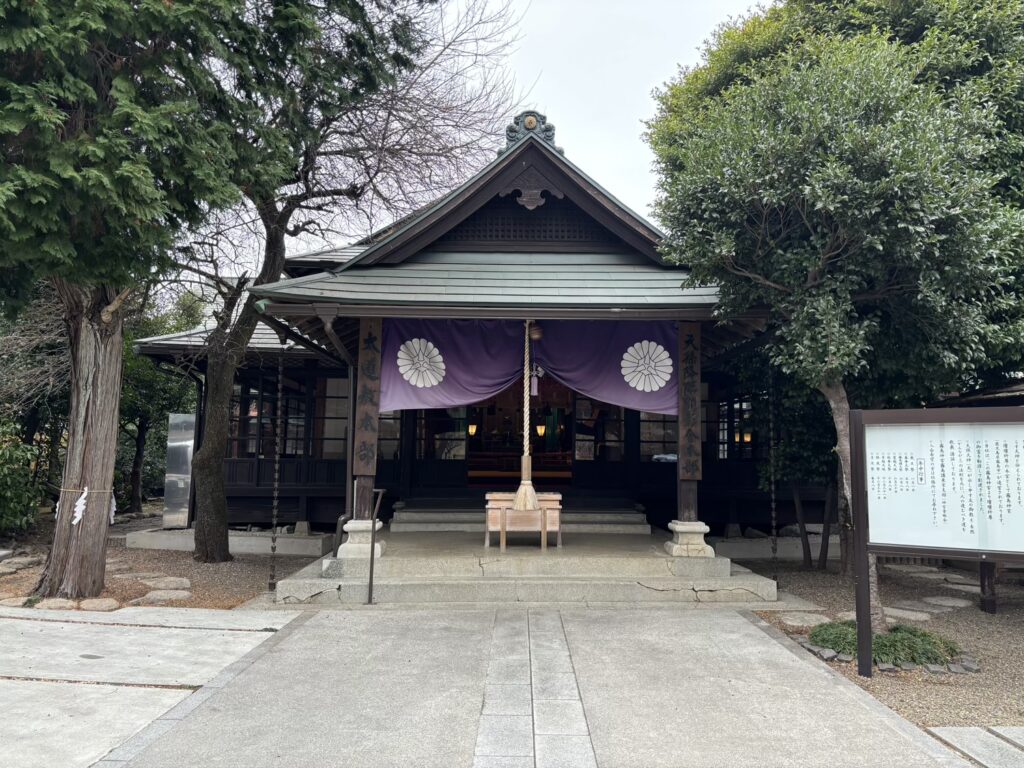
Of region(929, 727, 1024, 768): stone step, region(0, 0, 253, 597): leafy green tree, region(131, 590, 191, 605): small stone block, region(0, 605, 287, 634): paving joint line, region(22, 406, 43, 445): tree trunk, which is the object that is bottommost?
region(131, 590, 191, 605): small stone block

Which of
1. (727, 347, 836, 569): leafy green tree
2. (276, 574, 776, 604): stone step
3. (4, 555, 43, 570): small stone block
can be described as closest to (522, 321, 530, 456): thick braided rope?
(276, 574, 776, 604): stone step

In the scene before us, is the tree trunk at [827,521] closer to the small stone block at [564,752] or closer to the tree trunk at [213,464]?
the small stone block at [564,752]

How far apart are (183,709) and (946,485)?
597 centimetres

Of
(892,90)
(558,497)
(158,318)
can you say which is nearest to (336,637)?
(558,497)

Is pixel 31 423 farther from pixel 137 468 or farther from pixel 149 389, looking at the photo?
pixel 137 468

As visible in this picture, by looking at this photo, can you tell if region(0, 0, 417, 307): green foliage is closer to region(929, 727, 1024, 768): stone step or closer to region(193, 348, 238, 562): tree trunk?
region(193, 348, 238, 562): tree trunk

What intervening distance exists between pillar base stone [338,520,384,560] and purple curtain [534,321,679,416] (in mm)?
3183

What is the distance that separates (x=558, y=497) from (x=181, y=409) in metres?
12.9

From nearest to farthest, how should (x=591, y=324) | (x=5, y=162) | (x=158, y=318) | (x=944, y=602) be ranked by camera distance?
(x=5, y=162), (x=944, y=602), (x=591, y=324), (x=158, y=318)

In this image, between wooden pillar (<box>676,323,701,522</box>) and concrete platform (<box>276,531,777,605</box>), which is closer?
concrete platform (<box>276,531,777,605</box>)

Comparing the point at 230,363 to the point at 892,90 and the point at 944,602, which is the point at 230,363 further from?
the point at 944,602

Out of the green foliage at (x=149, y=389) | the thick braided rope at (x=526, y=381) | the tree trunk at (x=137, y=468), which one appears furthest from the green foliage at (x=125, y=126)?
the tree trunk at (x=137, y=468)

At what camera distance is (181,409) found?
17016 mm

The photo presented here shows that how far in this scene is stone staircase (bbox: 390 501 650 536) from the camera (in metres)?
10.3
